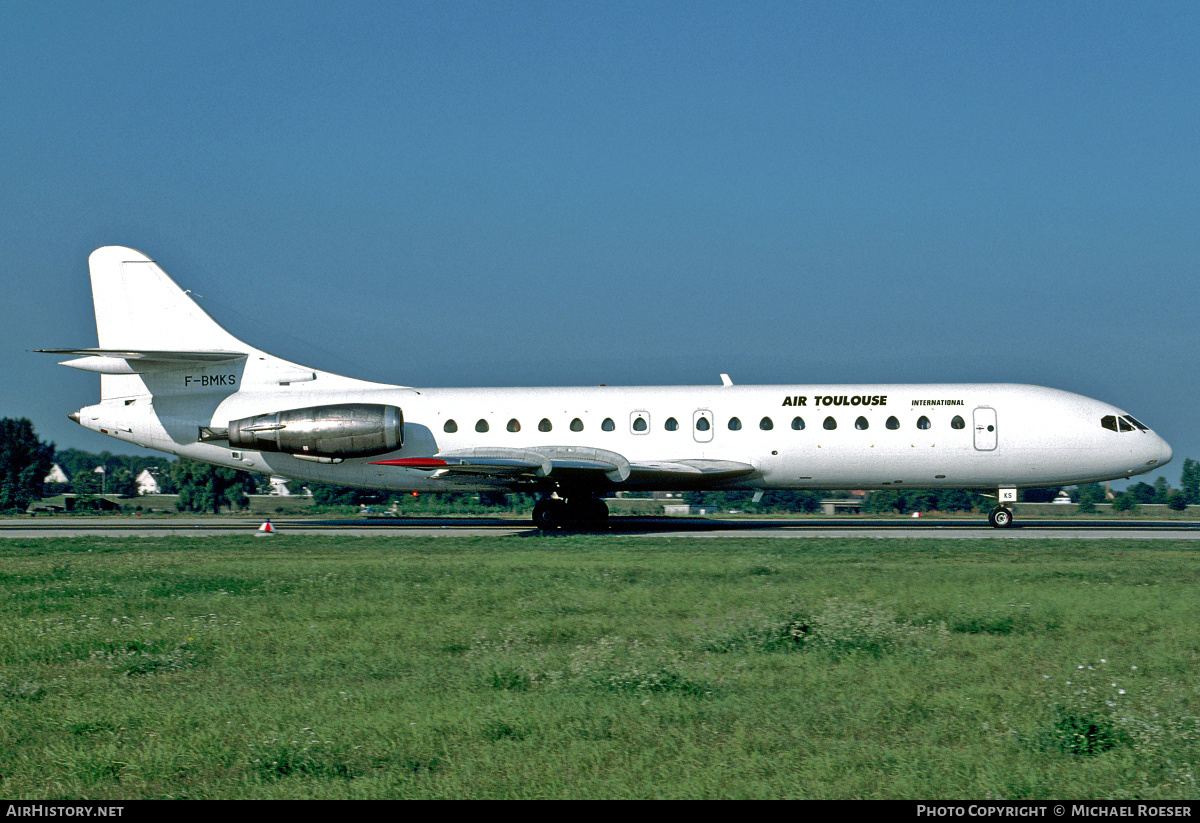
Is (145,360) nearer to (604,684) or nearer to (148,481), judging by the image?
(604,684)

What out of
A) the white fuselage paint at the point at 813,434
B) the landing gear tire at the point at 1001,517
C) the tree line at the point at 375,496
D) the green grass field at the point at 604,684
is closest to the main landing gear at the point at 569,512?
the white fuselage paint at the point at 813,434

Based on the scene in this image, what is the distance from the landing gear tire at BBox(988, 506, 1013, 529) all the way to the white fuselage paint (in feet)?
3.37

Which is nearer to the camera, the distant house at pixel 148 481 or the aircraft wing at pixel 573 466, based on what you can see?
the aircraft wing at pixel 573 466

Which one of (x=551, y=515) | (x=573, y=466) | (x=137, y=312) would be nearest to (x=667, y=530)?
(x=551, y=515)

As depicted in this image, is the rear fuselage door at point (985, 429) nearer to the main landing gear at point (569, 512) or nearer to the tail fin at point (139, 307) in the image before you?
the main landing gear at point (569, 512)

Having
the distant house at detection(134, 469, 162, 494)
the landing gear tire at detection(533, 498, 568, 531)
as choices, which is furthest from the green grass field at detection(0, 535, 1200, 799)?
the distant house at detection(134, 469, 162, 494)

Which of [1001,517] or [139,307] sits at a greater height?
[139,307]

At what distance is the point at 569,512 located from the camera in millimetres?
30391

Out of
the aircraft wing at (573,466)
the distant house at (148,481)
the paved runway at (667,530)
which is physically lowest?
the distant house at (148,481)

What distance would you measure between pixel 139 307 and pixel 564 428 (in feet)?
45.0

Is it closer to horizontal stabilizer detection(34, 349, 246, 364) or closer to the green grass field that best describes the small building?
horizontal stabilizer detection(34, 349, 246, 364)

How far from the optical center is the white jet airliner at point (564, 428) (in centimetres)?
2872

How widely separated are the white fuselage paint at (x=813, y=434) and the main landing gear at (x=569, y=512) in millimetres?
1699
